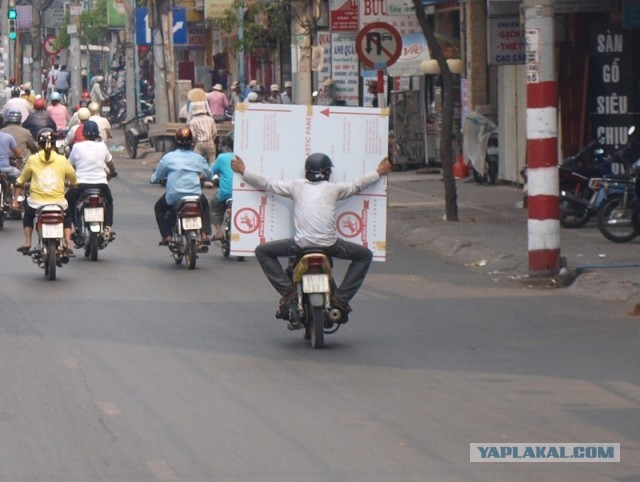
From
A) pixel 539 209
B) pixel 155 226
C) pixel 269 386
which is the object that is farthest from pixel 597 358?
pixel 155 226

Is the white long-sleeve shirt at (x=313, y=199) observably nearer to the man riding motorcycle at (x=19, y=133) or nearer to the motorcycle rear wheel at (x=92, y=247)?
the motorcycle rear wheel at (x=92, y=247)

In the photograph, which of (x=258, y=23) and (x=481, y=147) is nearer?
(x=481, y=147)

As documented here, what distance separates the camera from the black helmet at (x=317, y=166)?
11.9 metres

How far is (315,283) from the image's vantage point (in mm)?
11539

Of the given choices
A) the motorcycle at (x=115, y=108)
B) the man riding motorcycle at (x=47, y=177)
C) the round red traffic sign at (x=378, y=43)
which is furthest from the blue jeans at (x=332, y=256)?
the motorcycle at (x=115, y=108)

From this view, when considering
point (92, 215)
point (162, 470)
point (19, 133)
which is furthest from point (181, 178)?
point (162, 470)

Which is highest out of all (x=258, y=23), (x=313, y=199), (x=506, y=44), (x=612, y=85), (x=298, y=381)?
(x=258, y=23)

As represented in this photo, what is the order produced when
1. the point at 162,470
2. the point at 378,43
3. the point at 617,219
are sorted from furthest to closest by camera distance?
the point at 378,43
the point at 617,219
the point at 162,470

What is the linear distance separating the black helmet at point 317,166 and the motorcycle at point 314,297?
1.94ft

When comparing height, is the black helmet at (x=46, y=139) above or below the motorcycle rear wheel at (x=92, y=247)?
above

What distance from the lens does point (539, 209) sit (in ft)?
51.7

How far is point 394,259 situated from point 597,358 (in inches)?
283

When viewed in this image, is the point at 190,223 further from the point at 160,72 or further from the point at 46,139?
the point at 160,72

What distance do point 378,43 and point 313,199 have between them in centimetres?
1154
